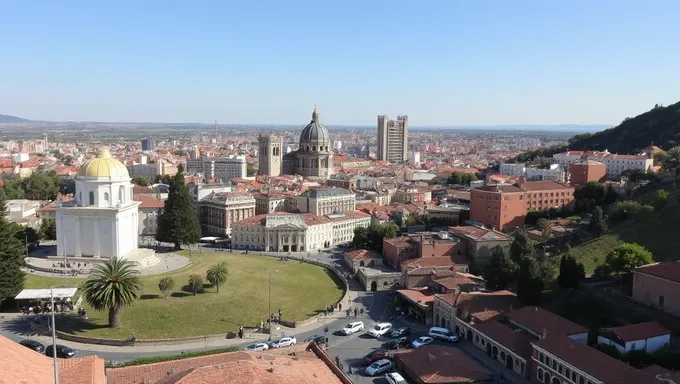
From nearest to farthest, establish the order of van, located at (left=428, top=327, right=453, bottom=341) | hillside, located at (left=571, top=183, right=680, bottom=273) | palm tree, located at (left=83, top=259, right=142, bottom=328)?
palm tree, located at (left=83, top=259, right=142, bottom=328) → van, located at (left=428, top=327, right=453, bottom=341) → hillside, located at (left=571, top=183, right=680, bottom=273)

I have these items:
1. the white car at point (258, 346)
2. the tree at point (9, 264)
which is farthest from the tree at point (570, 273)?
the tree at point (9, 264)

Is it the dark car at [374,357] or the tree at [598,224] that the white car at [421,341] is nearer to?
the dark car at [374,357]

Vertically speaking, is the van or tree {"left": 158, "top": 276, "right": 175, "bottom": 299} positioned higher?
tree {"left": 158, "top": 276, "right": 175, "bottom": 299}

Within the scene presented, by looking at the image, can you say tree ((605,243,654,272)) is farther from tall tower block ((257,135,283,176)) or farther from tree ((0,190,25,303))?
tall tower block ((257,135,283,176))

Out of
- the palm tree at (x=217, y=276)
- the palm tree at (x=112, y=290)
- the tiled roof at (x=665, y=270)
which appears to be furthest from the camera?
the palm tree at (x=217, y=276)

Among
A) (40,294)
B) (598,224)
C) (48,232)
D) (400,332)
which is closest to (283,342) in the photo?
(400,332)

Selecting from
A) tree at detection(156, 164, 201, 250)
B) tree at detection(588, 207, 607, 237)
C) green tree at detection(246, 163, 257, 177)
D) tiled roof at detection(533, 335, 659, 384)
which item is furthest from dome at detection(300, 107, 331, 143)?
tiled roof at detection(533, 335, 659, 384)

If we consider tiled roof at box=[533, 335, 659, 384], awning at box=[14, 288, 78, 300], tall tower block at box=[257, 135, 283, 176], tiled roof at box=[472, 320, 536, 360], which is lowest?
tiled roof at box=[472, 320, 536, 360]

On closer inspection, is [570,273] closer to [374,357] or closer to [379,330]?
[379,330]
